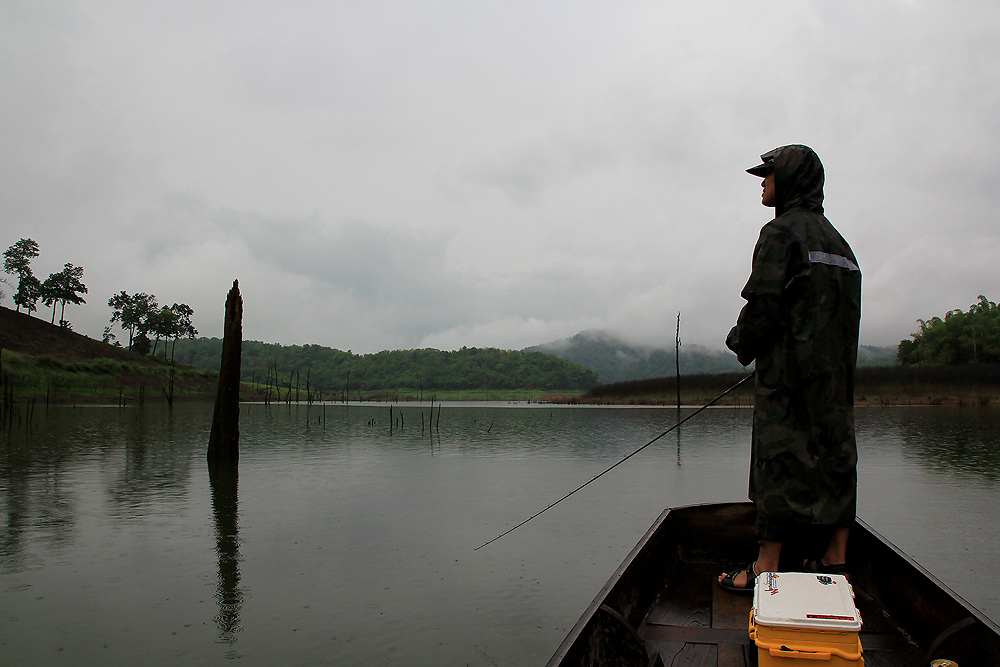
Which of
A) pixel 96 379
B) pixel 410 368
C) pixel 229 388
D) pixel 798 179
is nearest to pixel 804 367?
pixel 798 179

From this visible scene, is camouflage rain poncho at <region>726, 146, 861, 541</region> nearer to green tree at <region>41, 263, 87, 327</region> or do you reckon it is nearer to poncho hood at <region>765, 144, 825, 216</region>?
poncho hood at <region>765, 144, 825, 216</region>

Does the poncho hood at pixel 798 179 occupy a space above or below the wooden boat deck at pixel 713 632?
above

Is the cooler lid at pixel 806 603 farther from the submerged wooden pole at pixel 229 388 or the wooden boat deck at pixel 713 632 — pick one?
the submerged wooden pole at pixel 229 388

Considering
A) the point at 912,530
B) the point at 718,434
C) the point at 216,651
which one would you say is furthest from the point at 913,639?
the point at 718,434

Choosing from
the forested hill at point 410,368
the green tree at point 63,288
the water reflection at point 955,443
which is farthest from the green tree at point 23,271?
the water reflection at point 955,443

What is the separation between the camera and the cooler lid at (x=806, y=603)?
235 cm

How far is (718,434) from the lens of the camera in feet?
82.4

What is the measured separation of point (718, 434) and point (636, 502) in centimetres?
1560

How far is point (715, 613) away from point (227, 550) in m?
5.95

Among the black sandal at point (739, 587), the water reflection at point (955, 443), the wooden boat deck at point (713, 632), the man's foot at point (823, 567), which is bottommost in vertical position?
the water reflection at point (955, 443)

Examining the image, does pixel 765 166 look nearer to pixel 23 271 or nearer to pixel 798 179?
pixel 798 179

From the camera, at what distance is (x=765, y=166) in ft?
12.5

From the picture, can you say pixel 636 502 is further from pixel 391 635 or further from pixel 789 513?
pixel 789 513

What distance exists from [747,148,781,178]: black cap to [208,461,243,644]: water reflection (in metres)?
4.86
